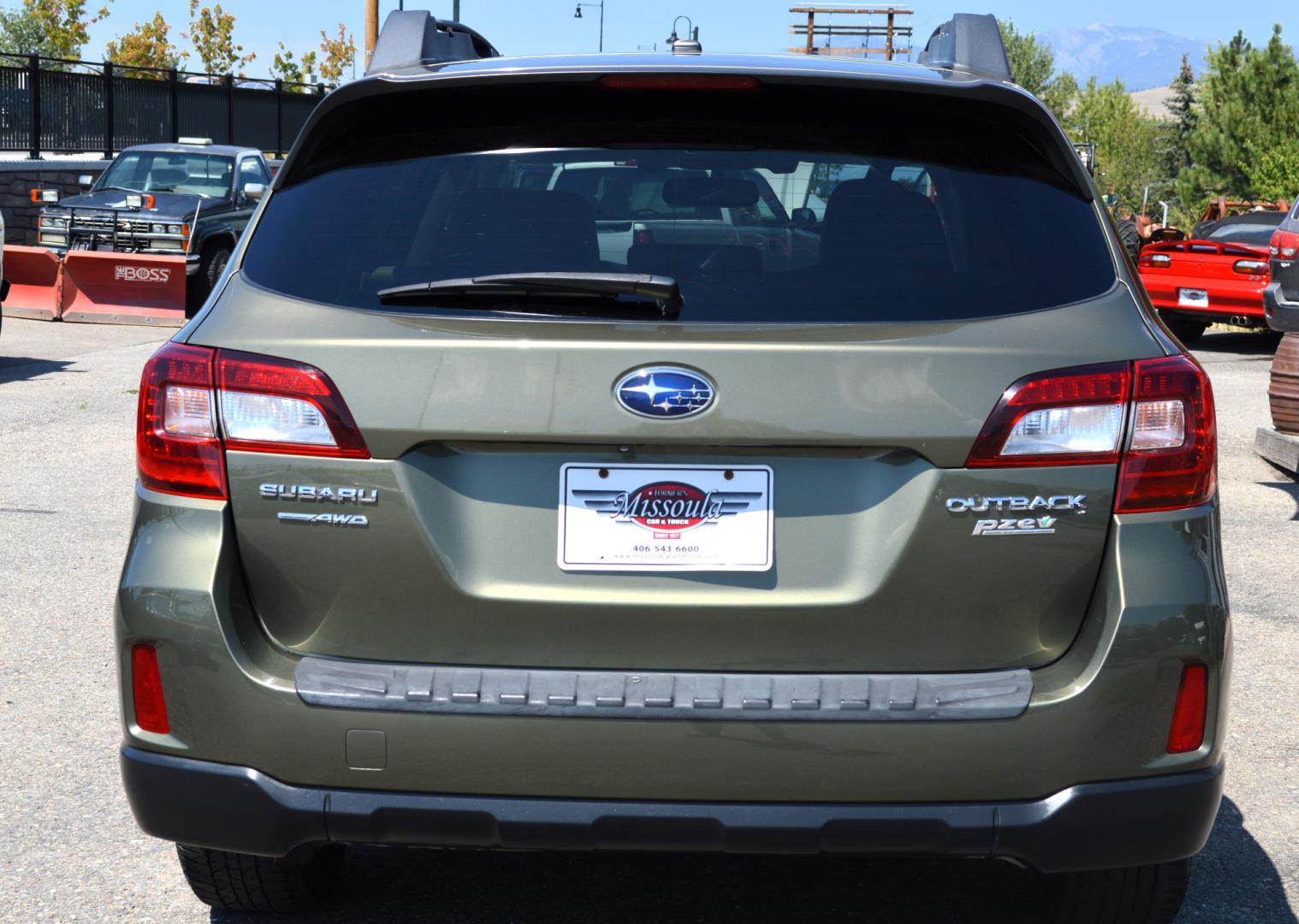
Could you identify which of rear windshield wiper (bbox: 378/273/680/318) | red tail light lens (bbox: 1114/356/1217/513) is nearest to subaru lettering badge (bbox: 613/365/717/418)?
rear windshield wiper (bbox: 378/273/680/318)

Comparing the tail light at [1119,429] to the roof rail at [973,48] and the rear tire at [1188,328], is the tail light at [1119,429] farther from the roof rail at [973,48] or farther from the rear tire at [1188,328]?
the rear tire at [1188,328]

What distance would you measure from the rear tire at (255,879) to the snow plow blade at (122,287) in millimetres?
15575

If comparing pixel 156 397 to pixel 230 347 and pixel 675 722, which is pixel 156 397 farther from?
pixel 675 722

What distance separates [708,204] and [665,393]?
47cm

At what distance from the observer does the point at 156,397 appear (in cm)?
295

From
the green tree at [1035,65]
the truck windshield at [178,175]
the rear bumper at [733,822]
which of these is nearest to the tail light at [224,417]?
the rear bumper at [733,822]

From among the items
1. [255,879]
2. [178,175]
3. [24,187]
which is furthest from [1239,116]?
[255,879]

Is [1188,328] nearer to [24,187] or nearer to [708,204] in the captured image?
[708,204]

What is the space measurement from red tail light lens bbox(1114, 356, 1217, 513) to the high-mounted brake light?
882 millimetres

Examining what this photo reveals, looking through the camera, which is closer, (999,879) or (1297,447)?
(999,879)

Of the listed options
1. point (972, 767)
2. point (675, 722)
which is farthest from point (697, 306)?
point (972, 767)

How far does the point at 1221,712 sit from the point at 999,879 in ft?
3.36

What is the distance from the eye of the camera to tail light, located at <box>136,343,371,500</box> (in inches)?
111

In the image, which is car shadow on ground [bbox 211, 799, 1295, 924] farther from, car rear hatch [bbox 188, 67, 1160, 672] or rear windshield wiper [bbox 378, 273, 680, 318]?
rear windshield wiper [bbox 378, 273, 680, 318]
